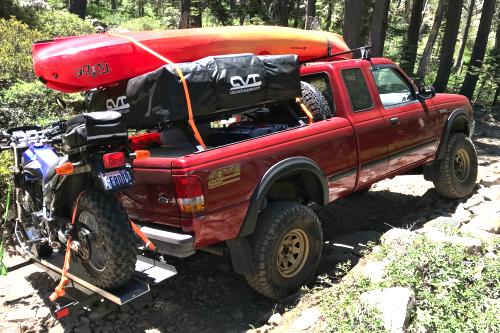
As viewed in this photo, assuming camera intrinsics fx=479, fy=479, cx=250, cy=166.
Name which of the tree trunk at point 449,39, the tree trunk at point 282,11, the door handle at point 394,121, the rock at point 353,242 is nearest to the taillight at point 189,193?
the rock at point 353,242

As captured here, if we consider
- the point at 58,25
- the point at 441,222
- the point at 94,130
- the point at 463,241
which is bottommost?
the point at 441,222

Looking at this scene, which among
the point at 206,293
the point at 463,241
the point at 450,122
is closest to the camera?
the point at 463,241

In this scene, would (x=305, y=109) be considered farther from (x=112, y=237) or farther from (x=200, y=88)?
(x=112, y=237)

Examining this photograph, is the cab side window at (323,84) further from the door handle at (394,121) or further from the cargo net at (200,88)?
the door handle at (394,121)

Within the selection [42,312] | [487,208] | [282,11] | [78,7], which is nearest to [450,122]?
[487,208]

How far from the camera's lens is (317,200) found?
15.9ft

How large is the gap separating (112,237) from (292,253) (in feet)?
5.63

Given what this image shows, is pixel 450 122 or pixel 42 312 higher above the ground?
pixel 450 122

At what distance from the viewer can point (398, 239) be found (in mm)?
4664

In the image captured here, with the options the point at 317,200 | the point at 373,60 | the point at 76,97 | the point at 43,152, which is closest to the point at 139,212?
the point at 43,152

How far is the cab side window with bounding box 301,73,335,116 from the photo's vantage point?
5218mm

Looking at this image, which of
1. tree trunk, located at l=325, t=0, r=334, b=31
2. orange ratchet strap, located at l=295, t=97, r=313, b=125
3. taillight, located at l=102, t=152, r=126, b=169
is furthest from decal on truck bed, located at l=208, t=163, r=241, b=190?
tree trunk, located at l=325, t=0, r=334, b=31

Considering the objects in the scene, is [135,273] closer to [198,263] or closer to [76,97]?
[198,263]

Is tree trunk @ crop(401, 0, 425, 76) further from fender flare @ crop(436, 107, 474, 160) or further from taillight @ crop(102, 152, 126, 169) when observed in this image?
taillight @ crop(102, 152, 126, 169)
